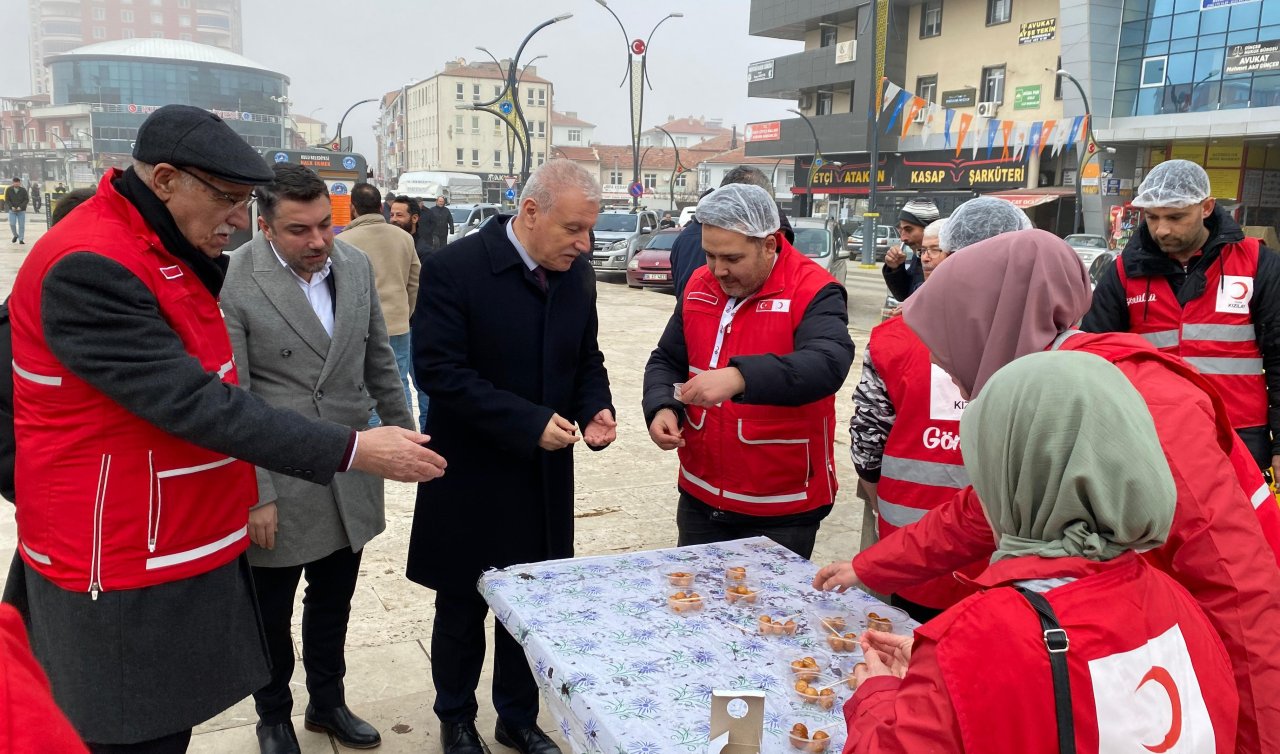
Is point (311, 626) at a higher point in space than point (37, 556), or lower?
lower

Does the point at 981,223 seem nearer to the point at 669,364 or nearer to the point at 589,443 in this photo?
the point at 669,364

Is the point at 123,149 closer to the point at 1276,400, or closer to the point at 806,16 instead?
the point at 806,16

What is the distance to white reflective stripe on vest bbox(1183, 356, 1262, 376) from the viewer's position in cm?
370

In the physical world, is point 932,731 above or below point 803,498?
above

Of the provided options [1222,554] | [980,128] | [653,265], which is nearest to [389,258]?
[1222,554]

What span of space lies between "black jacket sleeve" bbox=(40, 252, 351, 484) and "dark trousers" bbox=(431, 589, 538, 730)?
1.12m

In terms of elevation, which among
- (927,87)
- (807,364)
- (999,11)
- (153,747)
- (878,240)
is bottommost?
(153,747)

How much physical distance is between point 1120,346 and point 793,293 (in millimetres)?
1253

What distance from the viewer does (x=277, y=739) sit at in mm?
2961

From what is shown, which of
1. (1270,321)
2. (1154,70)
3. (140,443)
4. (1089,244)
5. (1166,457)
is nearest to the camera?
(1166,457)

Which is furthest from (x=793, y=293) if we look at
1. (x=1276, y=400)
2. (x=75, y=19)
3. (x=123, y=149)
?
(x=75, y=19)

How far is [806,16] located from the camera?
138 feet

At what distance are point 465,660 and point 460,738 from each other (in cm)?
25

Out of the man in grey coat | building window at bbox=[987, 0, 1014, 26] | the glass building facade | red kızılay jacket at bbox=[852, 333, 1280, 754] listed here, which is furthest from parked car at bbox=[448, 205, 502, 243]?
building window at bbox=[987, 0, 1014, 26]
